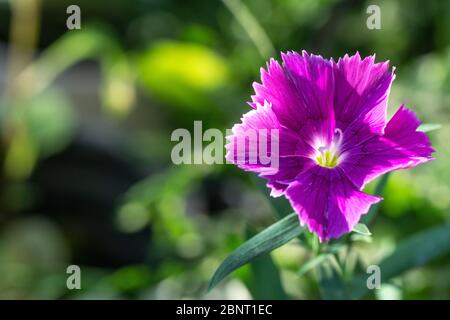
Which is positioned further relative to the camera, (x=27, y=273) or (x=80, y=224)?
(x=80, y=224)

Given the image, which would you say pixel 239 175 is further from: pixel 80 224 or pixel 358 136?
pixel 358 136

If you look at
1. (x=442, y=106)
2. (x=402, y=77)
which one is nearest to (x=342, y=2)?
(x=402, y=77)

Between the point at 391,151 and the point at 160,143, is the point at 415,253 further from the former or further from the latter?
the point at 160,143

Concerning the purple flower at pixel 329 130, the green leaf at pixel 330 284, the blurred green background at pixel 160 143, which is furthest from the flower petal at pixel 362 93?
the blurred green background at pixel 160 143

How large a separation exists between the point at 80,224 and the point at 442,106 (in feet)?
2.83

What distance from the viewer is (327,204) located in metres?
0.45

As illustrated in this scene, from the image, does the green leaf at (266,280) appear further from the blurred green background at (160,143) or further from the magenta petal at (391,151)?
the blurred green background at (160,143)

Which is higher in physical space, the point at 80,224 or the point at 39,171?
the point at 39,171

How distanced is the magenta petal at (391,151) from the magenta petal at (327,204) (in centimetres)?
2

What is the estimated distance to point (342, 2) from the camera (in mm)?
1416
